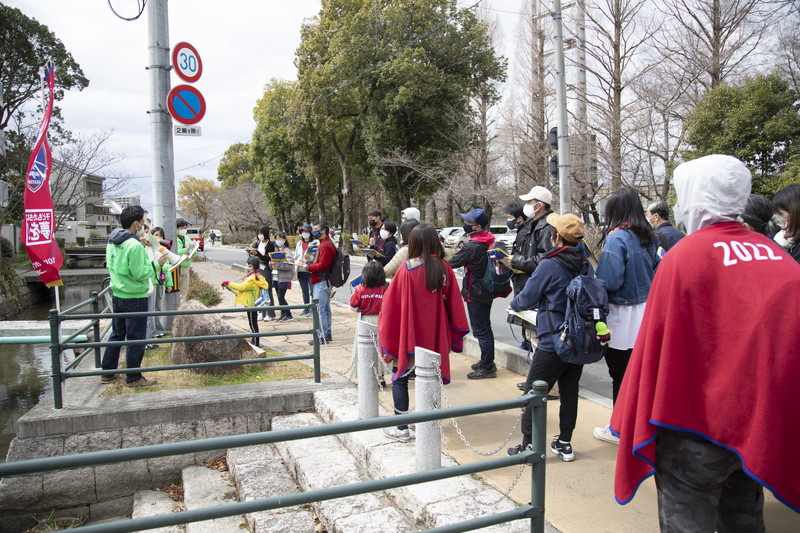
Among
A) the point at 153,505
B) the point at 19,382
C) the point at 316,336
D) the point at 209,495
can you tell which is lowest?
the point at 19,382

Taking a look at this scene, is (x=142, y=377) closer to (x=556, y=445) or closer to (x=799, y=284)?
(x=556, y=445)

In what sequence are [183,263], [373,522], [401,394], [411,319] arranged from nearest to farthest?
[373,522]
[411,319]
[401,394]
[183,263]

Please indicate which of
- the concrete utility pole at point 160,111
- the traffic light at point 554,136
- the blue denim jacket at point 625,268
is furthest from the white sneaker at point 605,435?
the traffic light at point 554,136

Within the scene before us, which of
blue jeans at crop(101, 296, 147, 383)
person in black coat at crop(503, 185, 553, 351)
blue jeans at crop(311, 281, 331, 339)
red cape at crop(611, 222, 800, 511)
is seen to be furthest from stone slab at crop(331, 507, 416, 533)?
blue jeans at crop(311, 281, 331, 339)

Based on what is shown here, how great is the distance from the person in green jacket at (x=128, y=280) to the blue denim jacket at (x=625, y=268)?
174 inches

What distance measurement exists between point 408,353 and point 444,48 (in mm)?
25230

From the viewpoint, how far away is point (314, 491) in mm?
1995

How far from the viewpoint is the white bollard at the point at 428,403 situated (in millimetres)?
3559

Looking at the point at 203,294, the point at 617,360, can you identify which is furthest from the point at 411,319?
the point at 203,294

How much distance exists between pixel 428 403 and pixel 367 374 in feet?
3.44

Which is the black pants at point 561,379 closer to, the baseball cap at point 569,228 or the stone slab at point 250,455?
the baseball cap at point 569,228

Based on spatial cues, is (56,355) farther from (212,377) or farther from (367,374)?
(367,374)

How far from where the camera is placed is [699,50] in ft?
57.8

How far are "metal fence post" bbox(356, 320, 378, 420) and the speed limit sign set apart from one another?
4969 mm
